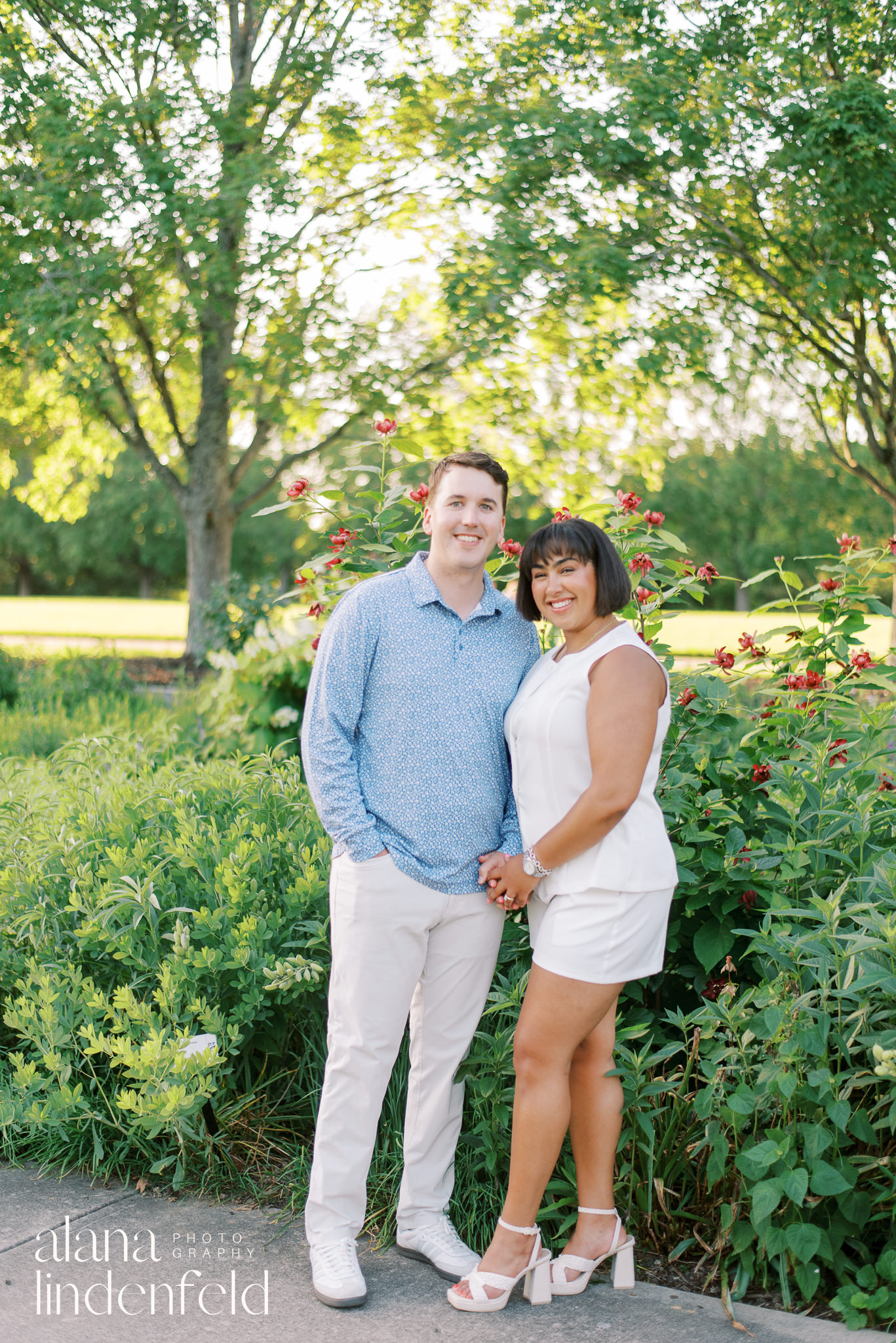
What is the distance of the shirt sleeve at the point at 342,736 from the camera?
9.11 ft

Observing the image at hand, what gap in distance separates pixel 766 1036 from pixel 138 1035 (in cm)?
179

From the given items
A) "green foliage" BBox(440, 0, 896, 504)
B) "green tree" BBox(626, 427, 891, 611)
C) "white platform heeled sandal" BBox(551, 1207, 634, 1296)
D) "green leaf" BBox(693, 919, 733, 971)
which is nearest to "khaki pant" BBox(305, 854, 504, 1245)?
"white platform heeled sandal" BBox(551, 1207, 634, 1296)

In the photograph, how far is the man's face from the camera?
288 centimetres

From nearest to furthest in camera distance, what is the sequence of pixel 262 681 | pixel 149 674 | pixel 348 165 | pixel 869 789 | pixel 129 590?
pixel 869 789
pixel 262 681
pixel 348 165
pixel 149 674
pixel 129 590

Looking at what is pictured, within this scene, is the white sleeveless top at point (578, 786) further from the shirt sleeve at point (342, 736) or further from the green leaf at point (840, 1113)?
the green leaf at point (840, 1113)

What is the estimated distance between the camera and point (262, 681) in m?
6.83

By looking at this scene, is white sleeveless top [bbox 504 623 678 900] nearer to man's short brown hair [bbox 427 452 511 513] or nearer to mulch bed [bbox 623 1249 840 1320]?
man's short brown hair [bbox 427 452 511 513]

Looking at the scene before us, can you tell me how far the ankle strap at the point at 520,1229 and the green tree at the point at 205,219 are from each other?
33.1ft

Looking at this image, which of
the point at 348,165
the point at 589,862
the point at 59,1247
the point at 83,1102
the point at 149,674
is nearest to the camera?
the point at 589,862

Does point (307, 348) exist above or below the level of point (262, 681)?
above

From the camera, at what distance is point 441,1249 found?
286 centimetres

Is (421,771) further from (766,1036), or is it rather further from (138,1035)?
(138,1035)

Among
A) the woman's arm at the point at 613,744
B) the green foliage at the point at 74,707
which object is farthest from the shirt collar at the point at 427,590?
the green foliage at the point at 74,707

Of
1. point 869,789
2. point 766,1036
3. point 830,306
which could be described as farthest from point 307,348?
point 766,1036
